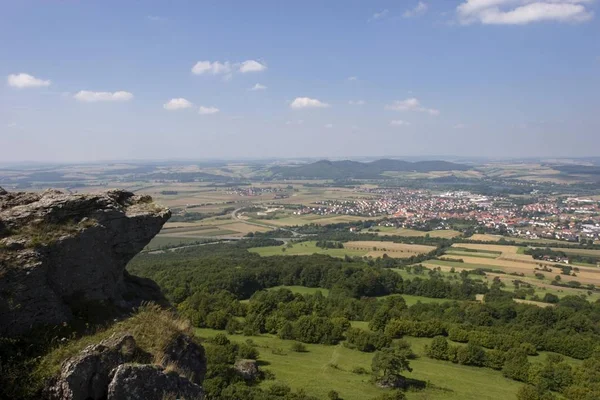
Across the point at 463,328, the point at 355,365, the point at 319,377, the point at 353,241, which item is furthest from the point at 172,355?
the point at 353,241

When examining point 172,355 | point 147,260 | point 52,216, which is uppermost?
point 52,216

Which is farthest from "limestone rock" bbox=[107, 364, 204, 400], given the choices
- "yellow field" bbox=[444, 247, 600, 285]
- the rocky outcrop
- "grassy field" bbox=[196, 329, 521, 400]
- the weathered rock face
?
"yellow field" bbox=[444, 247, 600, 285]

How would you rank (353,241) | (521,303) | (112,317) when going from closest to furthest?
(112,317)
(521,303)
(353,241)

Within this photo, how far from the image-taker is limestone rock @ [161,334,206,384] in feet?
35.5

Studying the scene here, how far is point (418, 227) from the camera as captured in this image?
428ft

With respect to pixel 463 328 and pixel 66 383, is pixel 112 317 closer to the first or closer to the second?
pixel 66 383

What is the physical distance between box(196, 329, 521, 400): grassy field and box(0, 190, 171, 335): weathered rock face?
20465 millimetres

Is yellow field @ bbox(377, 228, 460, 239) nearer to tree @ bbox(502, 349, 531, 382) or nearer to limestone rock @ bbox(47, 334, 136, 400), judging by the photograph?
tree @ bbox(502, 349, 531, 382)

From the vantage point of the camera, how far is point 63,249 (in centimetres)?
1174

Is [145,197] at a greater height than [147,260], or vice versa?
[145,197]

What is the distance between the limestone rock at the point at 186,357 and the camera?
35.5 feet

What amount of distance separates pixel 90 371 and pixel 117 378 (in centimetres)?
66

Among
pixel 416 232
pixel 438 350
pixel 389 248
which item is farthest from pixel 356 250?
pixel 438 350

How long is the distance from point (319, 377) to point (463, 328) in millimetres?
21608
